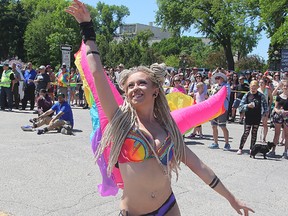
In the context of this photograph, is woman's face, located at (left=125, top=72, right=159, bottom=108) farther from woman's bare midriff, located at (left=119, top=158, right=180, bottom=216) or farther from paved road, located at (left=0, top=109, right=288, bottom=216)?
paved road, located at (left=0, top=109, right=288, bottom=216)

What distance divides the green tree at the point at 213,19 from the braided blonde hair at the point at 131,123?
31585mm

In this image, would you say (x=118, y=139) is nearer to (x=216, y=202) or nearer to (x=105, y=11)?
(x=216, y=202)

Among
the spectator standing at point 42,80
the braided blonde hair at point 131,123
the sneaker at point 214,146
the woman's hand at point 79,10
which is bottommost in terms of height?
the sneaker at point 214,146

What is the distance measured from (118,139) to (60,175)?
4.45 m

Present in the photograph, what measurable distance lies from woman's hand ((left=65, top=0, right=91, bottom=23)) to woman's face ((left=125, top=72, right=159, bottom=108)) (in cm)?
45

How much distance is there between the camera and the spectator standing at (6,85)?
52.6 feet

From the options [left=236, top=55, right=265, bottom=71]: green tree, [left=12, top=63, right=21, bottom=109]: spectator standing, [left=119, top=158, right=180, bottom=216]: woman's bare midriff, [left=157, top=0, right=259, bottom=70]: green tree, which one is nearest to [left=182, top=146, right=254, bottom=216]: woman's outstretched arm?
[left=119, top=158, right=180, bottom=216]: woman's bare midriff

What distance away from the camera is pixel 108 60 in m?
55.9

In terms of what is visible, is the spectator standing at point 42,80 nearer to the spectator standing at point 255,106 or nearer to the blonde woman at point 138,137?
the spectator standing at point 255,106

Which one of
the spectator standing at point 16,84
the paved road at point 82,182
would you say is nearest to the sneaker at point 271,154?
the paved road at point 82,182

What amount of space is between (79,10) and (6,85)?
48.2 feet

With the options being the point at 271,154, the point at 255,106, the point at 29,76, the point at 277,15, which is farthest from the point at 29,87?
the point at 277,15

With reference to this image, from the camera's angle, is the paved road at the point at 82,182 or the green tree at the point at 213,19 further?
the green tree at the point at 213,19

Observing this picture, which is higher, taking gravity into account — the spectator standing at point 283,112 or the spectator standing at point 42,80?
the spectator standing at point 283,112
